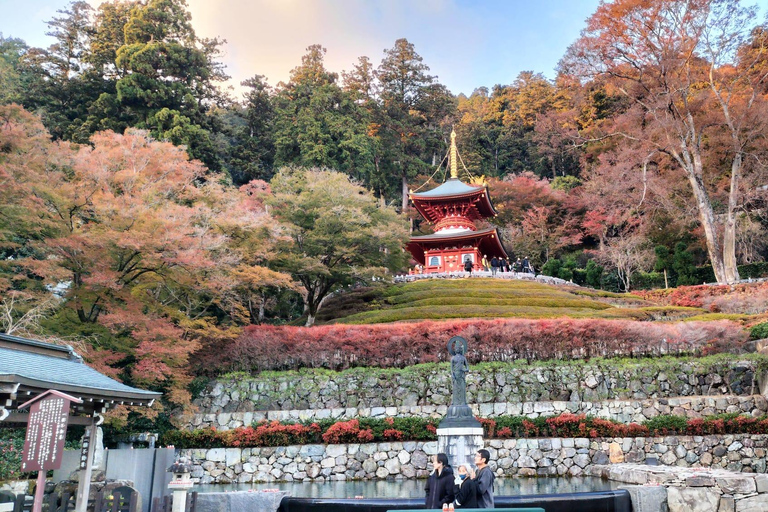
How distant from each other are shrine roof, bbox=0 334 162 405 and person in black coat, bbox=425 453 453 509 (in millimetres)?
5454

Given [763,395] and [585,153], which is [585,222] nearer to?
[585,153]

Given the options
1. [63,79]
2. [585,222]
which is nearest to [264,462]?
[585,222]

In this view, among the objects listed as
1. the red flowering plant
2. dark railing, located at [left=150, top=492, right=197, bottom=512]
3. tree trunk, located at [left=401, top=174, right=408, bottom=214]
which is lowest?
dark railing, located at [left=150, top=492, right=197, bottom=512]

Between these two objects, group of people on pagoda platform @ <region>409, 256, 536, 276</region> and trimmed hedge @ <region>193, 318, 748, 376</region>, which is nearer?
trimmed hedge @ <region>193, 318, 748, 376</region>

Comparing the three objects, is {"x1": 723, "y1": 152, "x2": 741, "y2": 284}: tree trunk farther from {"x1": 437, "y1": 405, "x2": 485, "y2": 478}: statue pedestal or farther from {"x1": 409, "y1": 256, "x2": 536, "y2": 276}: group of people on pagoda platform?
{"x1": 437, "y1": 405, "x2": 485, "y2": 478}: statue pedestal

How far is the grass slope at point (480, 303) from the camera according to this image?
82.3ft

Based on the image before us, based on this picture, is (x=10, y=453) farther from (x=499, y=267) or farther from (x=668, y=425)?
(x=499, y=267)

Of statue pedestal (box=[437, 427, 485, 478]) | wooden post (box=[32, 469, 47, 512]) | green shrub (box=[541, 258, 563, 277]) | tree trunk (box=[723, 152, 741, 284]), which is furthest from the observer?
green shrub (box=[541, 258, 563, 277])

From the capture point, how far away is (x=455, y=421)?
35.4 feet

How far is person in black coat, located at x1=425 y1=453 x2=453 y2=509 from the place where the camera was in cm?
697

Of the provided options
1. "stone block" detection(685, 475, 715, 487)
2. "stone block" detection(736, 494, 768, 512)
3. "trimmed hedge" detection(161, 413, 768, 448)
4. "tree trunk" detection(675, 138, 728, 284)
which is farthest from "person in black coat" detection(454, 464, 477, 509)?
"tree trunk" detection(675, 138, 728, 284)

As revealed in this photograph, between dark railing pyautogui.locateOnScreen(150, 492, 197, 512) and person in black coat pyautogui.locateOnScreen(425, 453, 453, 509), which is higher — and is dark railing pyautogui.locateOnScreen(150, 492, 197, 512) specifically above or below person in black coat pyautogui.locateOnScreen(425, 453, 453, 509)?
below

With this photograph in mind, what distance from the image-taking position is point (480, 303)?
92.2 feet

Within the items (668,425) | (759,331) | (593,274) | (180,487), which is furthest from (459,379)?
(593,274)
